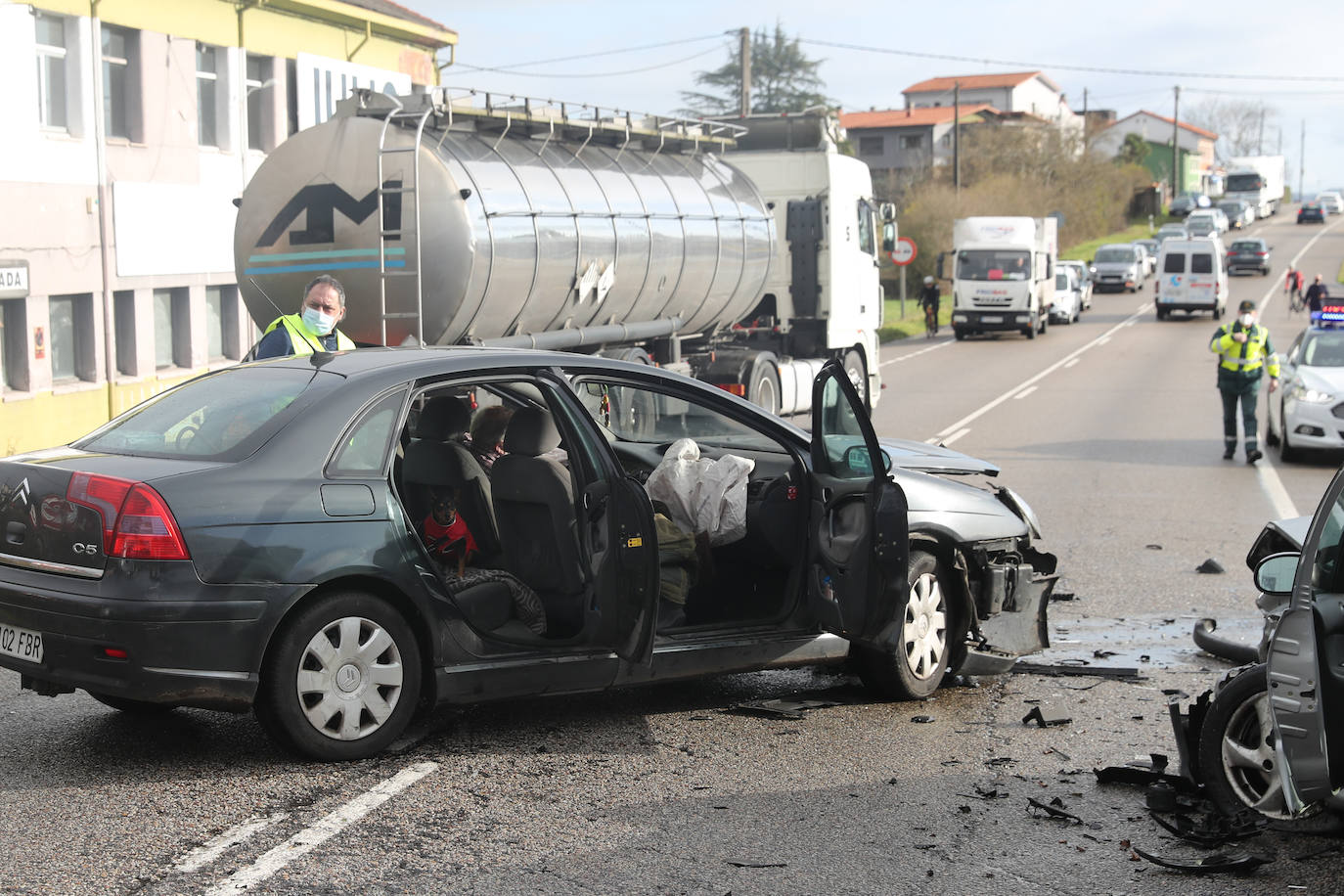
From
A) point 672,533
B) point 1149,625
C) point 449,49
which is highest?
point 449,49

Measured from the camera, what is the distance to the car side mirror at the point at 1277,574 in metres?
4.68

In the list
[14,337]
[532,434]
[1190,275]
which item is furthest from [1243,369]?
[1190,275]

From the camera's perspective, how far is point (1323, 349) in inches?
663

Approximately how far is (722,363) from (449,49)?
14402 mm

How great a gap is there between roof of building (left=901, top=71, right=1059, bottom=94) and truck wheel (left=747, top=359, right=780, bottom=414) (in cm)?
10529

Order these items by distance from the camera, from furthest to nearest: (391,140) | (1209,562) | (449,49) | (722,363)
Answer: (449,49) < (722,363) < (391,140) < (1209,562)

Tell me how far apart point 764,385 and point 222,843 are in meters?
14.8

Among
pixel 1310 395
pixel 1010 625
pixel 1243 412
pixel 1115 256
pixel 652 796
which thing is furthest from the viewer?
pixel 1115 256

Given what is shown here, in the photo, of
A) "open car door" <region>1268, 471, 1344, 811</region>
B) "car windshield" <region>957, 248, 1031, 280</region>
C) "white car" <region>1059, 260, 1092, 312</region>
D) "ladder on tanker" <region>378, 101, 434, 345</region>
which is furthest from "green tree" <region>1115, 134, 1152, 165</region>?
"open car door" <region>1268, 471, 1344, 811</region>

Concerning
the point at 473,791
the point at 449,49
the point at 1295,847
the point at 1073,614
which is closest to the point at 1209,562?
the point at 1073,614

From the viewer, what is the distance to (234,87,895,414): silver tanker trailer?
12570 mm

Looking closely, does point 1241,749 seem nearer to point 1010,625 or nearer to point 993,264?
point 1010,625

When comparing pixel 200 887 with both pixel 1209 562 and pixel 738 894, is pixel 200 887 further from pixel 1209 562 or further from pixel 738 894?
pixel 1209 562

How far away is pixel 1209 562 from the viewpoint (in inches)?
393
